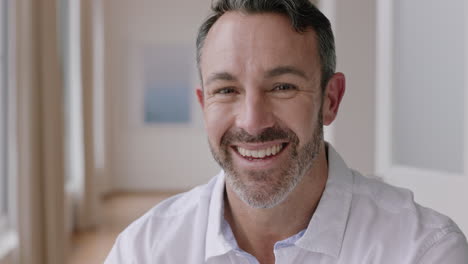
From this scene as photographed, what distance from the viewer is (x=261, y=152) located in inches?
49.6

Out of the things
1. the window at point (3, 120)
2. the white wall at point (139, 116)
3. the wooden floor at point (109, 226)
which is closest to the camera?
the window at point (3, 120)

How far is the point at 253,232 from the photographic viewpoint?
4.50ft

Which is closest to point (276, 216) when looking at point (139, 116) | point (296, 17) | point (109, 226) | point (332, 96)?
point (332, 96)

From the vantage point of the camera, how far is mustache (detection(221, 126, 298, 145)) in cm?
123

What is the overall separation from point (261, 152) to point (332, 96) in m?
0.28

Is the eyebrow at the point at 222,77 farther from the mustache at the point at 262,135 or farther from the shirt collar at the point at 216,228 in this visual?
the shirt collar at the point at 216,228

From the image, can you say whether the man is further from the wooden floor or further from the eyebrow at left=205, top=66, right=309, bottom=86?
the wooden floor

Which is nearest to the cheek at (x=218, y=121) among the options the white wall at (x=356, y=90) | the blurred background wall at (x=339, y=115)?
the blurred background wall at (x=339, y=115)

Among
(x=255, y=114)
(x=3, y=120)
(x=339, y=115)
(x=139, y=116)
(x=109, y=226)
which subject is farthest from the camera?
(x=139, y=116)

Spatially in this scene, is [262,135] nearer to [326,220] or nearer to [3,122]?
[326,220]

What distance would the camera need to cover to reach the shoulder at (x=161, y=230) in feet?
4.42

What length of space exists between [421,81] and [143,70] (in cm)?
726

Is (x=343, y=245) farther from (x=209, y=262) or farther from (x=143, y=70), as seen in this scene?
(x=143, y=70)

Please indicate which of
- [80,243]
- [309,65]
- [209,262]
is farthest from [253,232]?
[80,243]
